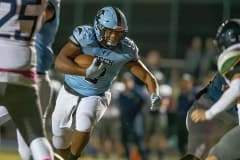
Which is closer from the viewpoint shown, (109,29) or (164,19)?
(109,29)

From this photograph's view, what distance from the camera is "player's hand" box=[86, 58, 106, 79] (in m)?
7.64

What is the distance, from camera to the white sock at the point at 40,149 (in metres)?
6.25

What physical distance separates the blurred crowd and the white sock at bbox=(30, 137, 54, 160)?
6.77 meters

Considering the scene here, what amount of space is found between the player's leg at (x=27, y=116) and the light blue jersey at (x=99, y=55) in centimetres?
172

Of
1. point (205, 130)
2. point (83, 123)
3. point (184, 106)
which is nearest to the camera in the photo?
point (205, 130)

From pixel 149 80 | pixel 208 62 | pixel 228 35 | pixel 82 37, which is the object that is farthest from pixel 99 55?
pixel 208 62

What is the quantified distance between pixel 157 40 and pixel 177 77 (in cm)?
191

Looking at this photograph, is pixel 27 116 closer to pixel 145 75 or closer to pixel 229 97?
pixel 229 97

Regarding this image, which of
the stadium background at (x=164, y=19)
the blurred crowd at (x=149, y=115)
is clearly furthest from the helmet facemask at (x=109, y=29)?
the stadium background at (x=164, y=19)

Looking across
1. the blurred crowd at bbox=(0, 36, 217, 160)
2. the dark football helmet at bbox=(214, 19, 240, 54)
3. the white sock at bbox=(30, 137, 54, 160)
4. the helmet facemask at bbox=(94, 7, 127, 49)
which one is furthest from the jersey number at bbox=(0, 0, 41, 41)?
the blurred crowd at bbox=(0, 36, 217, 160)

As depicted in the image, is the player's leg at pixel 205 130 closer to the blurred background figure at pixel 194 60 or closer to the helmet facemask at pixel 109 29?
the helmet facemask at pixel 109 29

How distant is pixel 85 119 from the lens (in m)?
7.85

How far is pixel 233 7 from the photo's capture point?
17594mm

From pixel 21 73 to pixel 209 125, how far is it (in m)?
1.93
